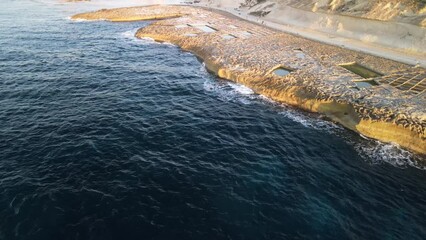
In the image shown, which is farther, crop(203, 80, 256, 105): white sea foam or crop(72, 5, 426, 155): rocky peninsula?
crop(203, 80, 256, 105): white sea foam

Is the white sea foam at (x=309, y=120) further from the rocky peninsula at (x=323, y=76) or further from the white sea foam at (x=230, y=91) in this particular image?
the white sea foam at (x=230, y=91)

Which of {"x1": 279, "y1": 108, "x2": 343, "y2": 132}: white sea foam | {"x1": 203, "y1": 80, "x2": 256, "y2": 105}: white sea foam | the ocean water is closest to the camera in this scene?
the ocean water

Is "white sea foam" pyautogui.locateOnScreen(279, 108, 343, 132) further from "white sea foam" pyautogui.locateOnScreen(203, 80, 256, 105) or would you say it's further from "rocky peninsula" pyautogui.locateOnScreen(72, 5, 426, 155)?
"white sea foam" pyautogui.locateOnScreen(203, 80, 256, 105)

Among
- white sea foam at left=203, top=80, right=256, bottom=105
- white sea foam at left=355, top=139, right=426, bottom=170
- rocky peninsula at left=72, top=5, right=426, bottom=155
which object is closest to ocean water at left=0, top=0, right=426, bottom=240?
white sea foam at left=355, top=139, right=426, bottom=170

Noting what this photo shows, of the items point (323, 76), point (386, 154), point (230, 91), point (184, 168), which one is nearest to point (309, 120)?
point (386, 154)

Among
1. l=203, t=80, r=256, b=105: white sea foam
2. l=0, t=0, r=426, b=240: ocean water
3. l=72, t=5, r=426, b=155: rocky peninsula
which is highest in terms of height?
l=72, t=5, r=426, b=155: rocky peninsula

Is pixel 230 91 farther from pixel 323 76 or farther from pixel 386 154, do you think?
pixel 386 154
